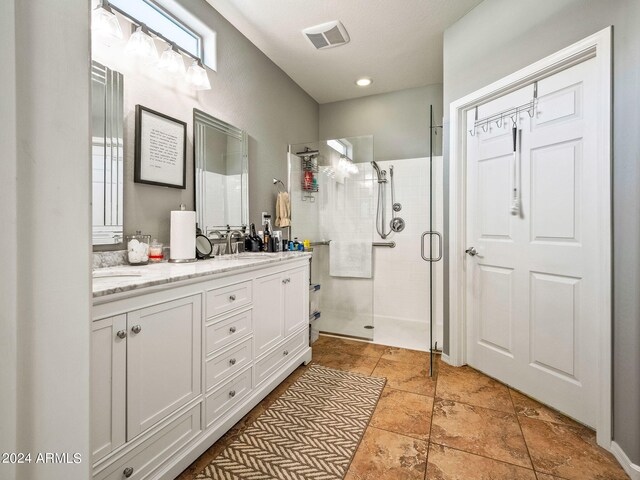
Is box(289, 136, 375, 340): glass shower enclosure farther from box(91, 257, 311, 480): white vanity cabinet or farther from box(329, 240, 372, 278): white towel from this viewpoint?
box(91, 257, 311, 480): white vanity cabinet

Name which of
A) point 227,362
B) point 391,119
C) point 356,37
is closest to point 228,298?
point 227,362

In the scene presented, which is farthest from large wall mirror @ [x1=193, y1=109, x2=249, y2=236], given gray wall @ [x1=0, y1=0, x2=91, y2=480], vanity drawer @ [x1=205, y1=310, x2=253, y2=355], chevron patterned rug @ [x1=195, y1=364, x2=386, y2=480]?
gray wall @ [x1=0, y1=0, x2=91, y2=480]

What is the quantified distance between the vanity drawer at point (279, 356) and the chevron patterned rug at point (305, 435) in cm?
19

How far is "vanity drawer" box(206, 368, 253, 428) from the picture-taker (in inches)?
62.7

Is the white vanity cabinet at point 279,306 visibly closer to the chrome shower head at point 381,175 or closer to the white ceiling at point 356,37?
the chrome shower head at point 381,175

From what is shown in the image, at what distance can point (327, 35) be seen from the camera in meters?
2.68

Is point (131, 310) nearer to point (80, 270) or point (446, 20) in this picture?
point (80, 270)

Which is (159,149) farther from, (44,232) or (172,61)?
(44,232)

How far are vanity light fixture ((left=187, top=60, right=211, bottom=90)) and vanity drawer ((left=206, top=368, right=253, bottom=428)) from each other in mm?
1890

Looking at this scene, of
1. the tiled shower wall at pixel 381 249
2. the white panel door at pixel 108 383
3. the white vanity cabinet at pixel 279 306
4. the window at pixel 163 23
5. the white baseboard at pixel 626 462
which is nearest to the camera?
the white panel door at pixel 108 383

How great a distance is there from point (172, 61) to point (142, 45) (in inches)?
7.9

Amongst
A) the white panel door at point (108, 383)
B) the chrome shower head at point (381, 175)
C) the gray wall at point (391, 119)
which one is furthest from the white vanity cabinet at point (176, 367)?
the gray wall at point (391, 119)

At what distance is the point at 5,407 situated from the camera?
1.04 feet

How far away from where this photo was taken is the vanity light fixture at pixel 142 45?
5.74 ft
